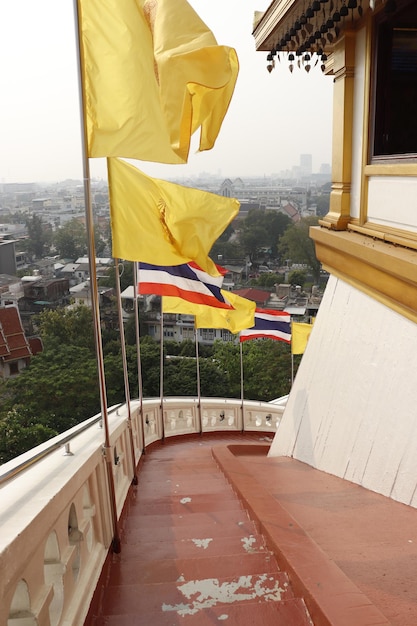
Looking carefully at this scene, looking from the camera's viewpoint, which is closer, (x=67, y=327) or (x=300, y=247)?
(x=67, y=327)

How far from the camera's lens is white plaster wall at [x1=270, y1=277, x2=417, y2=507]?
13.3ft

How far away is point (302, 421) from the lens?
6156 mm

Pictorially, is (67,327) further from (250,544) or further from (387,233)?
(250,544)

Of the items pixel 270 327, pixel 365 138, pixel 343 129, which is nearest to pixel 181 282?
pixel 343 129

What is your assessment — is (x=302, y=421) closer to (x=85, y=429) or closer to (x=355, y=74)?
(x=85, y=429)

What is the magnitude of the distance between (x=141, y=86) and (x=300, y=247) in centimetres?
6725

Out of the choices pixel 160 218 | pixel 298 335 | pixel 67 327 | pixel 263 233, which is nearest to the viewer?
pixel 160 218

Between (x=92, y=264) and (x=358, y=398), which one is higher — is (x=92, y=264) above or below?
above

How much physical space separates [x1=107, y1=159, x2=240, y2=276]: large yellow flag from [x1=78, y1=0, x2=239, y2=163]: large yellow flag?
0.68 metres

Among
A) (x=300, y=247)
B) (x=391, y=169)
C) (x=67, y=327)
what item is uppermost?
(x=391, y=169)

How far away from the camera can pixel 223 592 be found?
288 cm

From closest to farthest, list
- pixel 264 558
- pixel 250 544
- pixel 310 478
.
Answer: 1. pixel 264 558
2. pixel 250 544
3. pixel 310 478

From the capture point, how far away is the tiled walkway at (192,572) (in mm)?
2674

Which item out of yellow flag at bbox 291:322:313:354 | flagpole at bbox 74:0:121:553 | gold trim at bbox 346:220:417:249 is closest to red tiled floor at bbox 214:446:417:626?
flagpole at bbox 74:0:121:553
